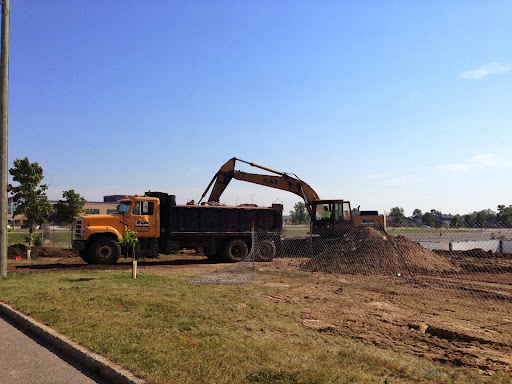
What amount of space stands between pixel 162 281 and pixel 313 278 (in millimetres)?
5053

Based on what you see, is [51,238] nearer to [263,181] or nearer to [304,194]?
[263,181]

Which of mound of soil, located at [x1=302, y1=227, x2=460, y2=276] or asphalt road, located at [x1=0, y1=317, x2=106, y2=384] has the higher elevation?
mound of soil, located at [x1=302, y1=227, x2=460, y2=276]

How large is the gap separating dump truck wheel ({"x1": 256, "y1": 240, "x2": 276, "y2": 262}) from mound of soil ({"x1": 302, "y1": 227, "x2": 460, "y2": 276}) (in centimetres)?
319

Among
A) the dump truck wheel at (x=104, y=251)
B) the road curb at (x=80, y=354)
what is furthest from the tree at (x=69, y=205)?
the road curb at (x=80, y=354)

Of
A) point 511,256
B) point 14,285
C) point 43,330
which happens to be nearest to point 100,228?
point 14,285

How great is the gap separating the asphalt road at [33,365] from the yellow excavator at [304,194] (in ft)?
58.1

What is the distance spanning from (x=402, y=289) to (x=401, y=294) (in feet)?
3.29

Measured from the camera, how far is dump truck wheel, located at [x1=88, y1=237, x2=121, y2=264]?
1883cm

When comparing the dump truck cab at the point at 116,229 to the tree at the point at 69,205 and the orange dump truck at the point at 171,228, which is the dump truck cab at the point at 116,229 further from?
the tree at the point at 69,205

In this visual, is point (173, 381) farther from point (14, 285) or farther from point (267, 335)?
point (14, 285)

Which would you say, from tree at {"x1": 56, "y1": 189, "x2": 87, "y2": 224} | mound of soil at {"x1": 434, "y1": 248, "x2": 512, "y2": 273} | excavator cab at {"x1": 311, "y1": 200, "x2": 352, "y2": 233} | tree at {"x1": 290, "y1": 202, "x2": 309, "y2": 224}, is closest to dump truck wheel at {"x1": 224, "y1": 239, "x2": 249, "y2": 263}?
excavator cab at {"x1": 311, "y1": 200, "x2": 352, "y2": 233}

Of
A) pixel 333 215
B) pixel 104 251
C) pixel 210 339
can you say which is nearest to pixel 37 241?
pixel 104 251

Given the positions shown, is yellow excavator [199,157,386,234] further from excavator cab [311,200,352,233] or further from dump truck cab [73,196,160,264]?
dump truck cab [73,196,160,264]

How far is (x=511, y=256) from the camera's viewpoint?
2373 cm
